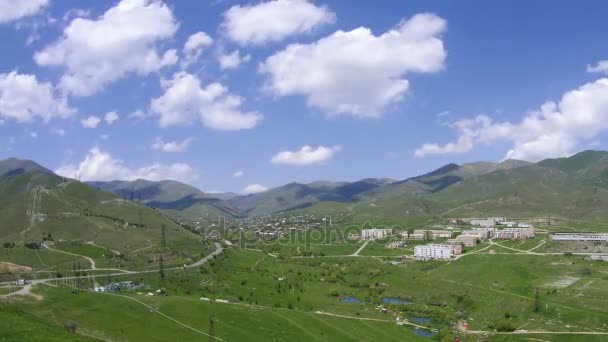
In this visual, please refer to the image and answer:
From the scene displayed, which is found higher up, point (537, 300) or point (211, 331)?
point (211, 331)

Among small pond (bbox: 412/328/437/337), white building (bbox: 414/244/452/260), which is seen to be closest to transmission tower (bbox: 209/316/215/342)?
small pond (bbox: 412/328/437/337)

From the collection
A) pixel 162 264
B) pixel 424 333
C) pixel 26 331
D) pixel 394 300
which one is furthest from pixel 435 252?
pixel 26 331

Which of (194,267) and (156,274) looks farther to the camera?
(194,267)

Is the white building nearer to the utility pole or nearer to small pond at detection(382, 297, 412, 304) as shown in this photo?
small pond at detection(382, 297, 412, 304)

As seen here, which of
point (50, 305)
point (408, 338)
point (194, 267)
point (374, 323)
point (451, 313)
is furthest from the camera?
point (194, 267)

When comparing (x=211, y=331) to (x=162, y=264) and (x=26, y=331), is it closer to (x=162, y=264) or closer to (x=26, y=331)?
(x=26, y=331)

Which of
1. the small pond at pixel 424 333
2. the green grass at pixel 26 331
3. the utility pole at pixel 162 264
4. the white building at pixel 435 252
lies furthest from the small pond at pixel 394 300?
the green grass at pixel 26 331

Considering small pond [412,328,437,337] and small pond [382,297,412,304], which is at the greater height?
small pond [382,297,412,304]

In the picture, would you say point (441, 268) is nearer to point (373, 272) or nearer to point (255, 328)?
point (373, 272)

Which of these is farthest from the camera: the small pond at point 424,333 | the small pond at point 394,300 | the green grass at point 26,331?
the small pond at point 394,300

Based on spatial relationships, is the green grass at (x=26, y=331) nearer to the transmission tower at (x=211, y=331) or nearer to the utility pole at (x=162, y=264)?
the transmission tower at (x=211, y=331)

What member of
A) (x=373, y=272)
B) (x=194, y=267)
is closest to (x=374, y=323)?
(x=373, y=272)
